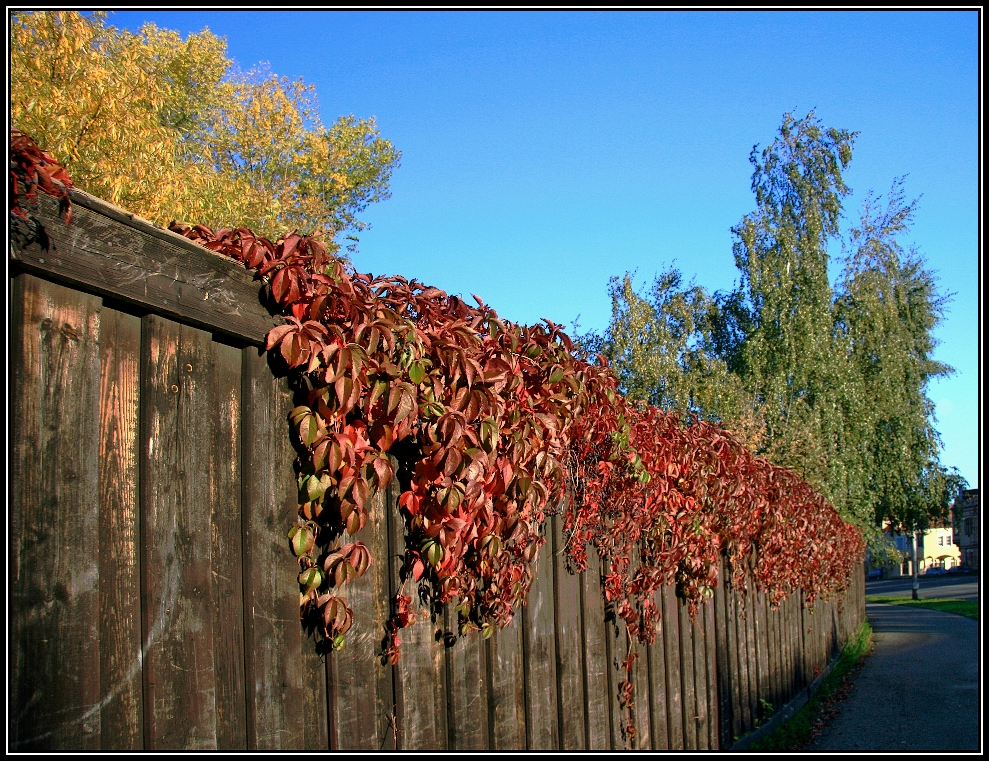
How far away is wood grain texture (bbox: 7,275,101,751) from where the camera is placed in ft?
5.49

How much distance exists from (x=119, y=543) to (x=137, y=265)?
651mm

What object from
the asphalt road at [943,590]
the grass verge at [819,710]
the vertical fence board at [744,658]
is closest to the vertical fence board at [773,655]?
the grass verge at [819,710]

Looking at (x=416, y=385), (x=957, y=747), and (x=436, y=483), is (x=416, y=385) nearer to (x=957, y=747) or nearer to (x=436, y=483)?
(x=436, y=483)

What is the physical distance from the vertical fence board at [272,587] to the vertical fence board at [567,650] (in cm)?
153

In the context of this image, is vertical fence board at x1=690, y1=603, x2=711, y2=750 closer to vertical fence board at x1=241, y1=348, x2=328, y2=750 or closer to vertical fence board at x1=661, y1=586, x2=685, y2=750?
vertical fence board at x1=661, y1=586, x2=685, y2=750

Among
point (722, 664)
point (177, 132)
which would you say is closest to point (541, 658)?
point (722, 664)

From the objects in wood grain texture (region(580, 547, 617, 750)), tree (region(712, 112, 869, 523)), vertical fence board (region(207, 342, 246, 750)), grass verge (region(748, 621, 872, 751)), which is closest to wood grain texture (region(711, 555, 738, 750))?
grass verge (region(748, 621, 872, 751))

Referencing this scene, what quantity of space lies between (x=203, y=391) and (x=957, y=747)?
261 inches

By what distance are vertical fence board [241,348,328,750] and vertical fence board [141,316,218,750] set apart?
5.7 inches

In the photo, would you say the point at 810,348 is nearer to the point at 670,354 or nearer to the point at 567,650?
the point at 670,354

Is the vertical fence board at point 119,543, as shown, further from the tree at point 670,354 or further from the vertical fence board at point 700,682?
the tree at point 670,354

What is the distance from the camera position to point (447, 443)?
2684mm

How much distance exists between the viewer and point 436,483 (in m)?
2.73

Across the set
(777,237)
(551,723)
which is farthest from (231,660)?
(777,237)
